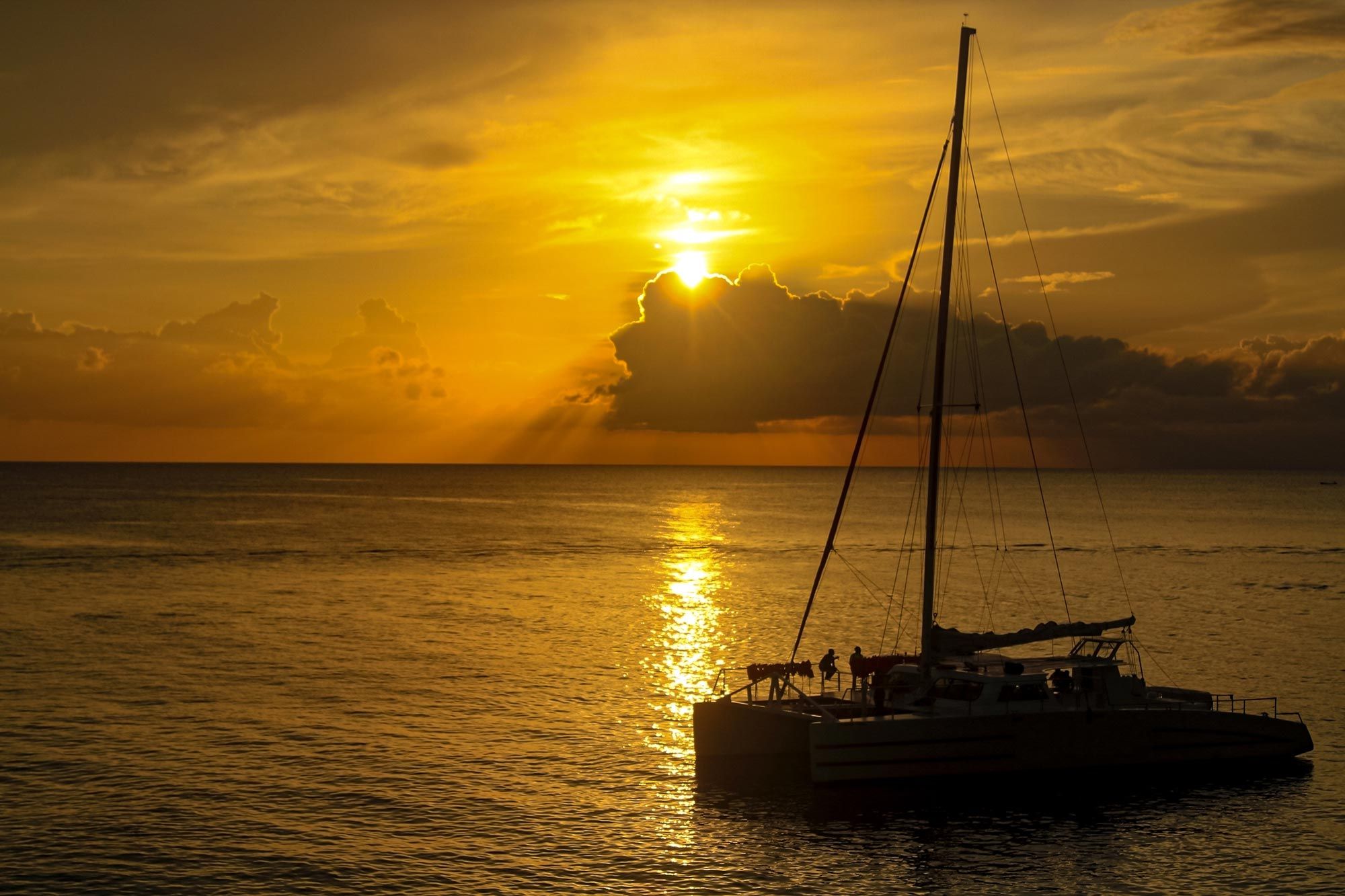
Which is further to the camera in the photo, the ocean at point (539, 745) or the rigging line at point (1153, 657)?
the rigging line at point (1153, 657)

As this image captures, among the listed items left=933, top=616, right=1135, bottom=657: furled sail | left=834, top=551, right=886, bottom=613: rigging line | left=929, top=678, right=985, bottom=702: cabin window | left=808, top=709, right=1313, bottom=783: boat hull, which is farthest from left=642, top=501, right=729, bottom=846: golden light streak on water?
left=834, top=551, right=886, bottom=613: rigging line

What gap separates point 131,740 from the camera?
3972 cm

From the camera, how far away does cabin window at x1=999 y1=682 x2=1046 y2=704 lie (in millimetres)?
35500

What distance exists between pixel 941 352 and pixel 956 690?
10.5 metres

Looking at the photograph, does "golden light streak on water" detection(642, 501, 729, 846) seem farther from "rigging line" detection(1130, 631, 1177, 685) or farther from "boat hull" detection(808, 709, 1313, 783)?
"rigging line" detection(1130, 631, 1177, 685)

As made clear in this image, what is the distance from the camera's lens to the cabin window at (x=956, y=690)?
35.5 m

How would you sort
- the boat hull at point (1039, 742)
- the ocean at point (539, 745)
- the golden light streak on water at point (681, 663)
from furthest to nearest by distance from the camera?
1. the golden light streak on water at point (681, 663)
2. the boat hull at point (1039, 742)
3. the ocean at point (539, 745)

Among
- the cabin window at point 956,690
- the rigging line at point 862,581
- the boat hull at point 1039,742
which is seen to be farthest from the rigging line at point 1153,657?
the rigging line at point 862,581

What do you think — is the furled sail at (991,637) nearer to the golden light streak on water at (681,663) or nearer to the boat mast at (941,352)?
the boat mast at (941,352)

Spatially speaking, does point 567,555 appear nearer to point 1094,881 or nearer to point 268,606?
point 268,606

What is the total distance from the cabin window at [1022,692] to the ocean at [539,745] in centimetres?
266

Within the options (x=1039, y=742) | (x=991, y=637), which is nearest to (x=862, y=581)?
(x=991, y=637)

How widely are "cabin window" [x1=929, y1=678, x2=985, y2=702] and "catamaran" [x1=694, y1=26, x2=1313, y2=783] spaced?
0.04 metres

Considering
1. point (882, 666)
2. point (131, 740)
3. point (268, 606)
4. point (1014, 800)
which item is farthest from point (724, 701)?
point (268, 606)
